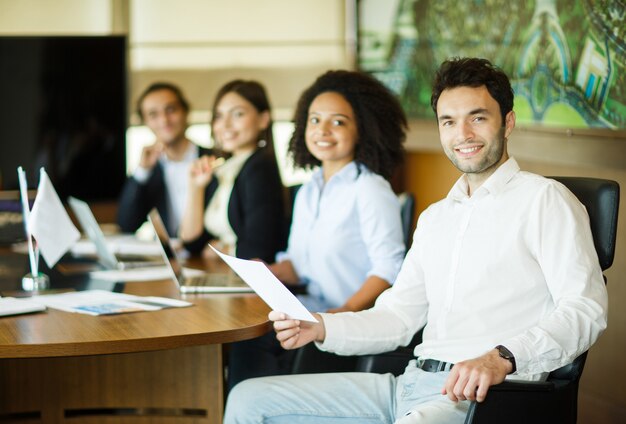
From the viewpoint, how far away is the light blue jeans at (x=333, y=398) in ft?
7.27

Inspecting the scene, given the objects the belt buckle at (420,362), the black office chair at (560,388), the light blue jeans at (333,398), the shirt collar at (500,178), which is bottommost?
the light blue jeans at (333,398)

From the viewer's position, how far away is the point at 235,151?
3877mm

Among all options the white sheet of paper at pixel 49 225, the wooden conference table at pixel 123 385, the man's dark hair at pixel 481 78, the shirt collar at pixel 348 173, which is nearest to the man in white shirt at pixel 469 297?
the man's dark hair at pixel 481 78

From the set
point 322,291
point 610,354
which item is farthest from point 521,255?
point 610,354

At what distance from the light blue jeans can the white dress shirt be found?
76mm

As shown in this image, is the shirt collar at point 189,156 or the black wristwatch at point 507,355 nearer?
the black wristwatch at point 507,355

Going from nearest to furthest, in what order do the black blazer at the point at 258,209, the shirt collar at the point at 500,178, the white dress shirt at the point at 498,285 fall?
the white dress shirt at the point at 498,285 < the shirt collar at the point at 500,178 < the black blazer at the point at 258,209

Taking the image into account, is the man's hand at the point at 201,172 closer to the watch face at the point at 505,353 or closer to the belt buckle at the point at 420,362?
the belt buckle at the point at 420,362

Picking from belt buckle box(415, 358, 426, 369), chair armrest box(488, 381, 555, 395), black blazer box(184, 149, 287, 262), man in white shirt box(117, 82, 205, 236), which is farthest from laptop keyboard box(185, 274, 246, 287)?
man in white shirt box(117, 82, 205, 236)

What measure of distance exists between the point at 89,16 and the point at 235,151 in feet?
6.32

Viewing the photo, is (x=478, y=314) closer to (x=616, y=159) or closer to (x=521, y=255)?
(x=521, y=255)

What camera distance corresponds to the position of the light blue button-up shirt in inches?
116

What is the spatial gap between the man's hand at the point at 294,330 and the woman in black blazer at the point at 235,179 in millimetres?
1206

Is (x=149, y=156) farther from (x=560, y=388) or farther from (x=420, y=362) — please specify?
(x=560, y=388)
